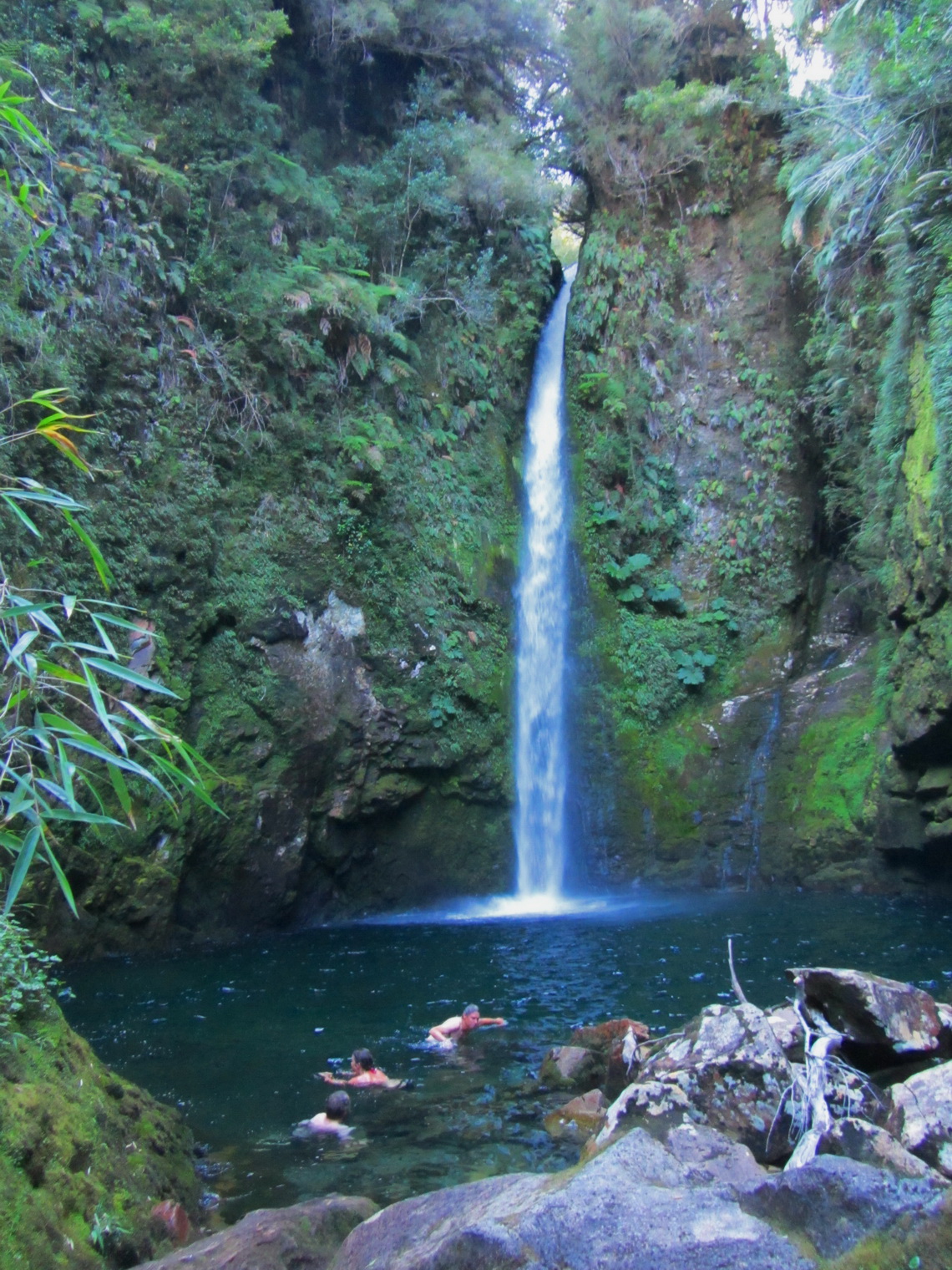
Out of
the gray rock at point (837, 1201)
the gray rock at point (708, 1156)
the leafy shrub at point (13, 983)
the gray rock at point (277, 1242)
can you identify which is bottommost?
the gray rock at point (277, 1242)

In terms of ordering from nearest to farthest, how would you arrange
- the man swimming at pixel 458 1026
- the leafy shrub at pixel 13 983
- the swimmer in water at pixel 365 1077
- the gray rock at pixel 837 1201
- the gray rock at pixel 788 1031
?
the gray rock at pixel 837 1201 < the leafy shrub at pixel 13 983 < the gray rock at pixel 788 1031 < the swimmer in water at pixel 365 1077 < the man swimming at pixel 458 1026

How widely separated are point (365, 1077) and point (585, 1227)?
13.8 feet

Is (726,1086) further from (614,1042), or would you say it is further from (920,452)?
(920,452)

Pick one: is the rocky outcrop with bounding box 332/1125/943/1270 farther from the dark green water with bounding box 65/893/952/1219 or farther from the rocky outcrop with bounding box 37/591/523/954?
the rocky outcrop with bounding box 37/591/523/954

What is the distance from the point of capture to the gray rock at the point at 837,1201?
2723mm

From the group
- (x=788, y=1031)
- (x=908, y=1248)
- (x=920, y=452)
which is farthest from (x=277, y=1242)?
(x=920, y=452)

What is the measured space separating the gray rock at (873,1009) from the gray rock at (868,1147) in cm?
112

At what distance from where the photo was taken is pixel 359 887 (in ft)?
46.7

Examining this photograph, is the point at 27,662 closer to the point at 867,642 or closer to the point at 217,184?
the point at 217,184

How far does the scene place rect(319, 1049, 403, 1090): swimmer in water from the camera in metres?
6.74

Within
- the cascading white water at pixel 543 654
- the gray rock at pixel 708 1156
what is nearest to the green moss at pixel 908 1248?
the gray rock at pixel 708 1156

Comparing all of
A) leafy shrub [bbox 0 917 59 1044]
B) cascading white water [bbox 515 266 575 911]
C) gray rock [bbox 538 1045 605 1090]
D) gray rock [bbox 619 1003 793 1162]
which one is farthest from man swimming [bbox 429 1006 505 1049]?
cascading white water [bbox 515 266 575 911]

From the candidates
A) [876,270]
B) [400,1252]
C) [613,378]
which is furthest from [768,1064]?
[613,378]

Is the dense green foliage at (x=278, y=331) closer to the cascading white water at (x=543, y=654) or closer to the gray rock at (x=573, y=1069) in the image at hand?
the cascading white water at (x=543, y=654)
